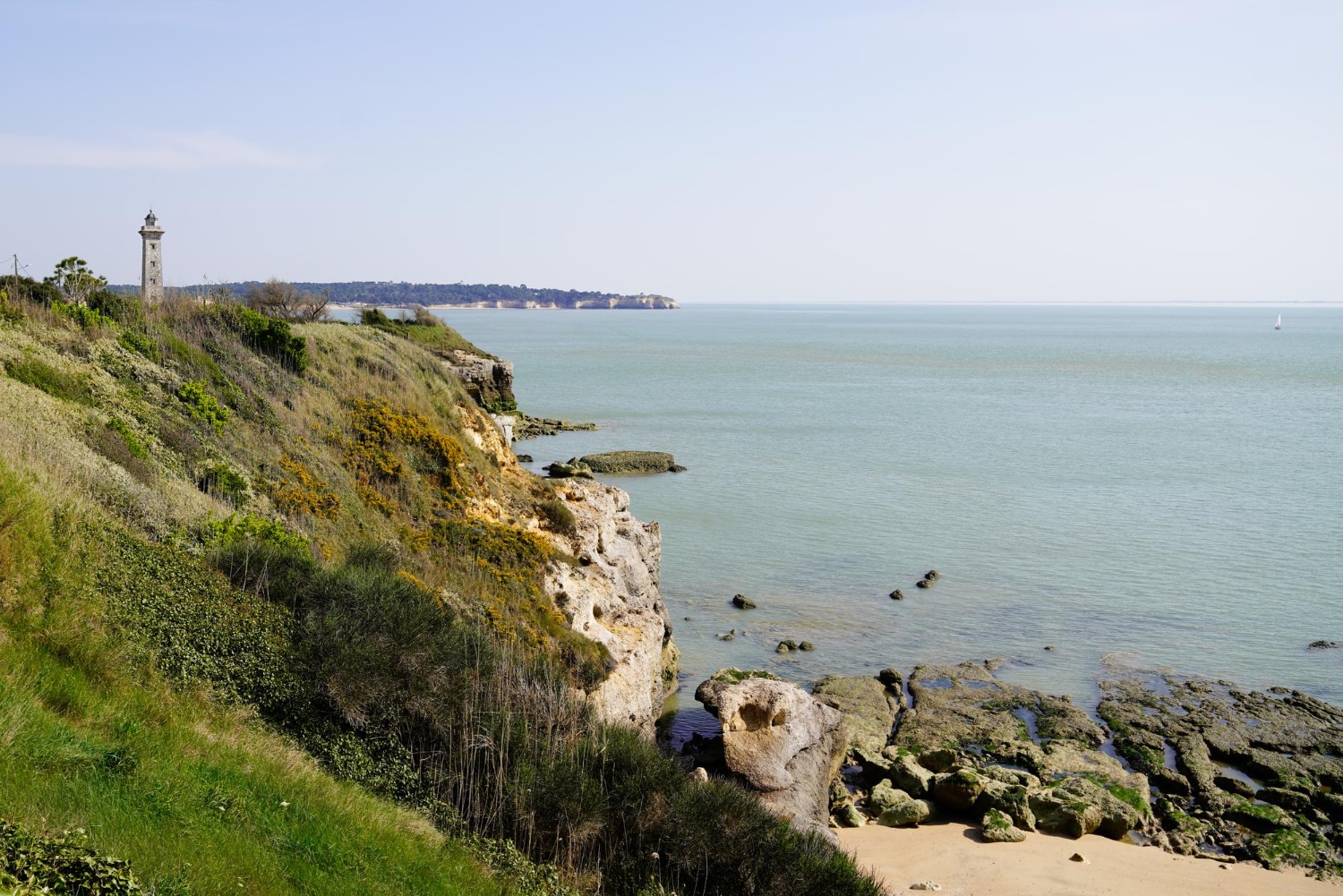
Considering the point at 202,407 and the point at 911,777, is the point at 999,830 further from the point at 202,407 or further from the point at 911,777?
the point at 202,407

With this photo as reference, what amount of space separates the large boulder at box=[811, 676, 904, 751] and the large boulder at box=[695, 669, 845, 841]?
198cm

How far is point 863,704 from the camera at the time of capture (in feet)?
75.4

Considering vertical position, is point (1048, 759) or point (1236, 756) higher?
point (1236, 756)

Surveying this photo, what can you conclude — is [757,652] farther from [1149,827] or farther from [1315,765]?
[1315,765]

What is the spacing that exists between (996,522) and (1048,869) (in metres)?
24.0

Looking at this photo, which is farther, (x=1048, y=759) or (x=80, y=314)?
A: (x=1048, y=759)

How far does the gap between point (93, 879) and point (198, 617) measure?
21.6 ft

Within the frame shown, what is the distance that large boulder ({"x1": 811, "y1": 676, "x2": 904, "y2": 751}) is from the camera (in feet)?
70.9

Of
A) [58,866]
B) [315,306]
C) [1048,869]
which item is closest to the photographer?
[58,866]

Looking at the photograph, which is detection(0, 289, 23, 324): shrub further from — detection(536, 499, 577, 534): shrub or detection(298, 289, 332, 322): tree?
detection(298, 289, 332, 322): tree

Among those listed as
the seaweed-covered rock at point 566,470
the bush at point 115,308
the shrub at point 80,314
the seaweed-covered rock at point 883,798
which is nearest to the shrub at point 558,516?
the seaweed-covered rock at point 883,798

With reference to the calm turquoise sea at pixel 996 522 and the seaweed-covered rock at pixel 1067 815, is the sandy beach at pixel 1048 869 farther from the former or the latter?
the calm turquoise sea at pixel 996 522

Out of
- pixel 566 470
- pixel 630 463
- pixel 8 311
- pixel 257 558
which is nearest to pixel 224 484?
pixel 257 558

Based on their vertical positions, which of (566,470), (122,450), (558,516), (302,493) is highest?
(122,450)
